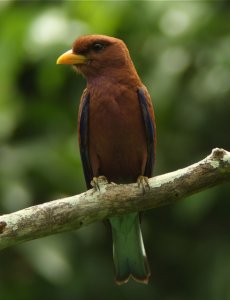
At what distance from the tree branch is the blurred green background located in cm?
110

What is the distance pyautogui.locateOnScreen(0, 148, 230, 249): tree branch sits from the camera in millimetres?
5348

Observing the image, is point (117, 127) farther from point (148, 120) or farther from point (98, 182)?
point (98, 182)

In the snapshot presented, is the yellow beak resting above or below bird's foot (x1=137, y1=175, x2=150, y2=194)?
above

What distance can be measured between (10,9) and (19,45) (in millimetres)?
495

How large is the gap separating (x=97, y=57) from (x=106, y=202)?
1.31 meters

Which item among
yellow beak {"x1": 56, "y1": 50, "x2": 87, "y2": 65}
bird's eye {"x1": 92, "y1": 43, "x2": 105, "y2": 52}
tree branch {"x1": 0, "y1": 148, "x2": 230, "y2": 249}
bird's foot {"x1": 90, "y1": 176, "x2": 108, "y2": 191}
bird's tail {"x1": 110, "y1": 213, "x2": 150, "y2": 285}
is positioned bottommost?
bird's tail {"x1": 110, "y1": 213, "x2": 150, "y2": 285}

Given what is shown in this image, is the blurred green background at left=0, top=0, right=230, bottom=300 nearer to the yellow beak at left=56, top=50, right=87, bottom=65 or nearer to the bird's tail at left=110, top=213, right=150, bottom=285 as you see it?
the yellow beak at left=56, top=50, right=87, bottom=65

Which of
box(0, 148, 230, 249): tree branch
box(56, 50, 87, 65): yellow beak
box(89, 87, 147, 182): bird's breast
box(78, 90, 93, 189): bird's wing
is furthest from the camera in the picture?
box(56, 50, 87, 65): yellow beak

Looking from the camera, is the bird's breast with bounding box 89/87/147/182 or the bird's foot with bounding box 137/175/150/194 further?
the bird's breast with bounding box 89/87/147/182

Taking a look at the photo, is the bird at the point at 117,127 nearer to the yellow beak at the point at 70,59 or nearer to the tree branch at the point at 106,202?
the yellow beak at the point at 70,59

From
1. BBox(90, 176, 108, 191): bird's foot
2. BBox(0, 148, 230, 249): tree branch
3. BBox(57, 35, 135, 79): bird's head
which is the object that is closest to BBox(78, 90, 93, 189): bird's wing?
BBox(57, 35, 135, 79): bird's head

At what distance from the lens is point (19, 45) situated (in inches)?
266

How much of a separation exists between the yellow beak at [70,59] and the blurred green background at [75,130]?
0.87ft

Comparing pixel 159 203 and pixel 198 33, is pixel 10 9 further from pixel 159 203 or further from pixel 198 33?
pixel 159 203
